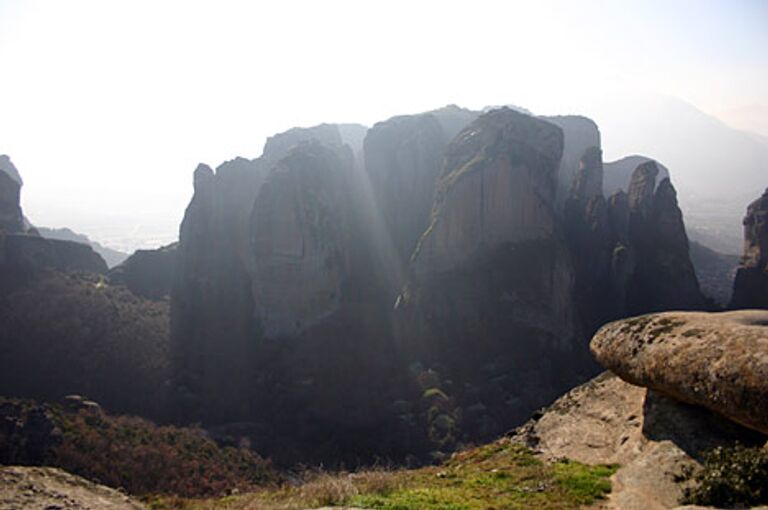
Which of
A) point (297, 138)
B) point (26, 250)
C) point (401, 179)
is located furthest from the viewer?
point (297, 138)

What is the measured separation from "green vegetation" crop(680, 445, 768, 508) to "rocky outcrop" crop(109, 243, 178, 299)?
6364 cm

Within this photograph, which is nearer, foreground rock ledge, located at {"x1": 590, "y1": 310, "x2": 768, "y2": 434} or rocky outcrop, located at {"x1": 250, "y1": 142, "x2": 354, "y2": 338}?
foreground rock ledge, located at {"x1": 590, "y1": 310, "x2": 768, "y2": 434}

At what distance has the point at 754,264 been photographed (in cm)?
5800

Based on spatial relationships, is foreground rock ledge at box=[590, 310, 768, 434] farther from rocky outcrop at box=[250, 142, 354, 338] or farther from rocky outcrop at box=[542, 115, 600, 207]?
rocky outcrop at box=[542, 115, 600, 207]

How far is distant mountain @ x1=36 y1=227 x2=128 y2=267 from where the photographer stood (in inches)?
4781

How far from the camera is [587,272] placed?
65.6m

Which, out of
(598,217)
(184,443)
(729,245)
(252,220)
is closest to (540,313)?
(598,217)

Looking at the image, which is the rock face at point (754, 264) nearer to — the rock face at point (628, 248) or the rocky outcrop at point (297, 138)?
the rock face at point (628, 248)

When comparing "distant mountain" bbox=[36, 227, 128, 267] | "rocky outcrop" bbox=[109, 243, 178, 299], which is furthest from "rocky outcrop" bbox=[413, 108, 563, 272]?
"distant mountain" bbox=[36, 227, 128, 267]

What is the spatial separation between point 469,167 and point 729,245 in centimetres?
12320

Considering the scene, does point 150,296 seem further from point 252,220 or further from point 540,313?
point 540,313

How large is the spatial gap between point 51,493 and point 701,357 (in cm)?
1129

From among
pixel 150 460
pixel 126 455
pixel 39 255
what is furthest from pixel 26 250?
pixel 150 460

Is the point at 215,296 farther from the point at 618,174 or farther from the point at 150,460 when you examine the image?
the point at 618,174
